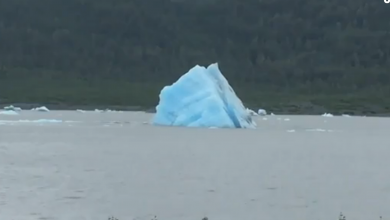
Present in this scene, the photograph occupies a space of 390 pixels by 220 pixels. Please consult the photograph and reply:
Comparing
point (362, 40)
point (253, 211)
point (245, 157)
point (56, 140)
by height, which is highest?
point (362, 40)

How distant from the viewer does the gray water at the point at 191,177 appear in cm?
2853

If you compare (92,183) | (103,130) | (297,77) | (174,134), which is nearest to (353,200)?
(92,183)

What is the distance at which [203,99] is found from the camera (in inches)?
2501

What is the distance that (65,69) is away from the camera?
575 feet

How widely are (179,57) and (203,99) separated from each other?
117 m

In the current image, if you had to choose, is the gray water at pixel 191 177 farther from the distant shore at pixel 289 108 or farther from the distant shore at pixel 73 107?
the distant shore at pixel 73 107

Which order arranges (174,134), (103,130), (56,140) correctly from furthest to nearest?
(103,130)
(174,134)
(56,140)

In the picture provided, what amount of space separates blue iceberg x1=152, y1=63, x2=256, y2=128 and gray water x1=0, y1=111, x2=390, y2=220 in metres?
1.51

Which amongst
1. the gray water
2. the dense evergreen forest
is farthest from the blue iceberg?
the dense evergreen forest

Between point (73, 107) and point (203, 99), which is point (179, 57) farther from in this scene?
point (203, 99)

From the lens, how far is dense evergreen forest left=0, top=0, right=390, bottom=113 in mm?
152750

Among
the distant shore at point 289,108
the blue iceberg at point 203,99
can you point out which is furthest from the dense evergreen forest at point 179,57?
the blue iceberg at point 203,99

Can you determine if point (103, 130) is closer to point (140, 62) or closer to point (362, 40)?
point (140, 62)

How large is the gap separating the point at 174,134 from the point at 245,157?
21.2 metres
